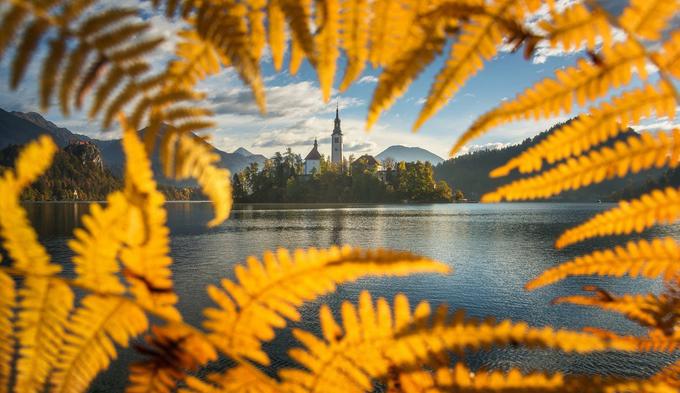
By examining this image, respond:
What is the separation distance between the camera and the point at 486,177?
93.0 meters

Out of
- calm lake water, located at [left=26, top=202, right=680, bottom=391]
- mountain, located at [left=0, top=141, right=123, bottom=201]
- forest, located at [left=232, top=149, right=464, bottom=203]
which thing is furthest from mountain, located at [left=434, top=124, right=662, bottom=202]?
mountain, located at [left=0, top=141, right=123, bottom=201]

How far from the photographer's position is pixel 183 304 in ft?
47.8

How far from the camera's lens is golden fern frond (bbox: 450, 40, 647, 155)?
18.2 inches

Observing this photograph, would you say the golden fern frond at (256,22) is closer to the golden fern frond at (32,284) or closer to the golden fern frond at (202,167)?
the golden fern frond at (202,167)

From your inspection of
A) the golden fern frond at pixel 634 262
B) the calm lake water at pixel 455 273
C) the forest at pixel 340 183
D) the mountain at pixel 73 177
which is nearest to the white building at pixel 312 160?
the forest at pixel 340 183

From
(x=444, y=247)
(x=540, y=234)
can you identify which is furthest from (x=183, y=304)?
(x=540, y=234)

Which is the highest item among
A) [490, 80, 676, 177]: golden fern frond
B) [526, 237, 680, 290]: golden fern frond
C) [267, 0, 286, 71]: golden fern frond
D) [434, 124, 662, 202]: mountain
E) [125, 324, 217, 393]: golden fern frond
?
[434, 124, 662, 202]: mountain

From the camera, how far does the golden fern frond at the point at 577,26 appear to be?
44cm

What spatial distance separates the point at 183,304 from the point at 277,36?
15930 millimetres

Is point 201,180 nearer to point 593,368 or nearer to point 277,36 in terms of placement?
point 277,36

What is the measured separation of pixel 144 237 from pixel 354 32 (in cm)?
33

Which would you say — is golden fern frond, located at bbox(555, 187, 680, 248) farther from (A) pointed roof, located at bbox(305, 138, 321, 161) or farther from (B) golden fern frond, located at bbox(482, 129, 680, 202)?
(A) pointed roof, located at bbox(305, 138, 321, 161)

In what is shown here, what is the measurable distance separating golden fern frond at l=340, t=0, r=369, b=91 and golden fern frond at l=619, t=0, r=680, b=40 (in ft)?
1.04

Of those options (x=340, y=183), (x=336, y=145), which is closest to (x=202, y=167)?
(x=340, y=183)
